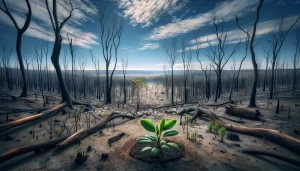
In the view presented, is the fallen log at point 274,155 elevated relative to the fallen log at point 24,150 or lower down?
lower down

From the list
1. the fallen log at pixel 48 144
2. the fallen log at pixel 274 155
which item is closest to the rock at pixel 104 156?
the fallen log at pixel 48 144

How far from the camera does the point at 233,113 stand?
22.2 ft

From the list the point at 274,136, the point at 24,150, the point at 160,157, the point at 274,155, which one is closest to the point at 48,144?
the point at 24,150

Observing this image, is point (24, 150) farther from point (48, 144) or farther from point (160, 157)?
point (160, 157)

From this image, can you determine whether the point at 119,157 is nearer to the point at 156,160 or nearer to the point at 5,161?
the point at 156,160

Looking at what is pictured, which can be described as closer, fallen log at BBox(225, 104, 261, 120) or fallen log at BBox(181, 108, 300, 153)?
fallen log at BBox(181, 108, 300, 153)

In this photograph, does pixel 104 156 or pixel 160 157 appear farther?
pixel 104 156

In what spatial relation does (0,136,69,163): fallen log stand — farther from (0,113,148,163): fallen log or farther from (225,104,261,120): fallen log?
(225,104,261,120): fallen log

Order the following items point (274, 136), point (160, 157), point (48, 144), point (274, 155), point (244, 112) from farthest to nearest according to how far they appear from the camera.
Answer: point (244, 112)
point (274, 136)
point (48, 144)
point (274, 155)
point (160, 157)

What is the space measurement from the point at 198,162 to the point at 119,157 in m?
1.67

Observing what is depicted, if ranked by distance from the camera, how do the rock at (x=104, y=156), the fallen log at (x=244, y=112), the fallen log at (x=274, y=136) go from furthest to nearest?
the fallen log at (x=244, y=112) < the fallen log at (x=274, y=136) < the rock at (x=104, y=156)

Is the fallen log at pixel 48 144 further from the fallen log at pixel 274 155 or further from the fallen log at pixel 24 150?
the fallen log at pixel 274 155

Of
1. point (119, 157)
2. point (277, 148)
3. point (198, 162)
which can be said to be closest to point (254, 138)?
point (277, 148)

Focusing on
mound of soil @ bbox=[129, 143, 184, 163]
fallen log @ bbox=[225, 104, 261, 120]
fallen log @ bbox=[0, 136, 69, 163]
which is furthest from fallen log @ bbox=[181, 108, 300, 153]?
fallen log @ bbox=[0, 136, 69, 163]
